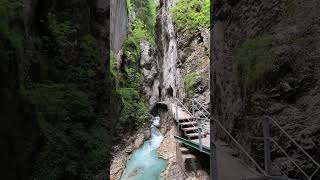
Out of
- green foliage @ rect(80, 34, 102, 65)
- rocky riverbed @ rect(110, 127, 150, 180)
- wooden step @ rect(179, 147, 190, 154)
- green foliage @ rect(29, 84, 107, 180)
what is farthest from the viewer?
rocky riverbed @ rect(110, 127, 150, 180)

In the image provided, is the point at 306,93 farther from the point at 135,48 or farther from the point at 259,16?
the point at 135,48

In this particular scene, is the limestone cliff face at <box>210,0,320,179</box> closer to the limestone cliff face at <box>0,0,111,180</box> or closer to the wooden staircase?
the limestone cliff face at <box>0,0,111,180</box>

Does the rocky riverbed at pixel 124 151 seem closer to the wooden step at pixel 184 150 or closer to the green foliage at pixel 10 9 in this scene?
the wooden step at pixel 184 150

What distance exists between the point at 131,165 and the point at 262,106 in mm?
13293

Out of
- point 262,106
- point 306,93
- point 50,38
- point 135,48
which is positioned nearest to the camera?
point 306,93

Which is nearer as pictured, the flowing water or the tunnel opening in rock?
the flowing water

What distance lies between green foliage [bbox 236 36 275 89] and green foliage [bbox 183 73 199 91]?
10159 millimetres

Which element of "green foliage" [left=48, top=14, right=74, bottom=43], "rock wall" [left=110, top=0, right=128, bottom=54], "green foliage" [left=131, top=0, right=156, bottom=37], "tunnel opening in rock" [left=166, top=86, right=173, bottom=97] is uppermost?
"green foliage" [left=131, top=0, right=156, bottom=37]

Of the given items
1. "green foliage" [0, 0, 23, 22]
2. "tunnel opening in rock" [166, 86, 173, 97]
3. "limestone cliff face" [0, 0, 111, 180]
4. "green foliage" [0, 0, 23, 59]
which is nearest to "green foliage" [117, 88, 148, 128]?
"tunnel opening in rock" [166, 86, 173, 97]

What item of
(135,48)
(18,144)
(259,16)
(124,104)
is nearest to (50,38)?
(18,144)

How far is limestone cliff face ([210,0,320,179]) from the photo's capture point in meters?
4.62

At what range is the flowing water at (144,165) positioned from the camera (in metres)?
15.9

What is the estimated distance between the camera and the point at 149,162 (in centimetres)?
1788

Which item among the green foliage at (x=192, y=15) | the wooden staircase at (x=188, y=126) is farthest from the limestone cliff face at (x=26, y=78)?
the green foliage at (x=192, y=15)
